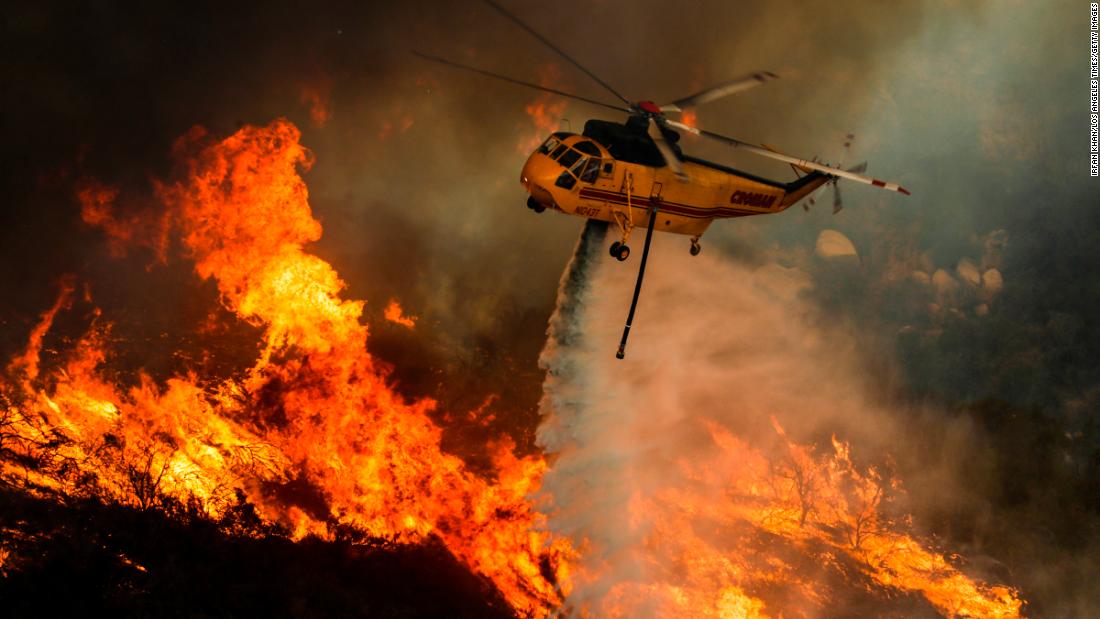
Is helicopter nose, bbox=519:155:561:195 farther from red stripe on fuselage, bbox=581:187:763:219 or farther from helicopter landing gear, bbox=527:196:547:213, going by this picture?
red stripe on fuselage, bbox=581:187:763:219

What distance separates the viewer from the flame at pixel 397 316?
26.1 m

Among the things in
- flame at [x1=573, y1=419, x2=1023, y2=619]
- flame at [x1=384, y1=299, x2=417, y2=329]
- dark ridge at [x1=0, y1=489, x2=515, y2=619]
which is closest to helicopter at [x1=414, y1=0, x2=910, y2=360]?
flame at [x1=384, y1=299, x2=417, y2=329]

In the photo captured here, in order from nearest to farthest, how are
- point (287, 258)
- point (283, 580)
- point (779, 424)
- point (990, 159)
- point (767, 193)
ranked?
point (767, 193) → point (283, 580) → point (287, 258) → point (779, 424) → point (990, 159)

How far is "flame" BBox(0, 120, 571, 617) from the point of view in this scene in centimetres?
2433

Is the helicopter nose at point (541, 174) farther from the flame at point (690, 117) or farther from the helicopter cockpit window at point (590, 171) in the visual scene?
the flame at point (690, 117)

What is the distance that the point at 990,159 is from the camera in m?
31.0

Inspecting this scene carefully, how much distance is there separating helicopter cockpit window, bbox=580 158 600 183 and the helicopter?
0.02m

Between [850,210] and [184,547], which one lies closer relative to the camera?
[184,547]

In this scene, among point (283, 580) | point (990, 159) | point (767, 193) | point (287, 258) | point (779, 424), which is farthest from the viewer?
point (990, 159)

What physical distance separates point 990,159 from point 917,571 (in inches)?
685

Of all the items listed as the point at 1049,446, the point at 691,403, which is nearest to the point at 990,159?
the point at 1049,446

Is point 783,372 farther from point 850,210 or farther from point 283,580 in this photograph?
point 283,580

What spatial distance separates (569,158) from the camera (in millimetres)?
17234

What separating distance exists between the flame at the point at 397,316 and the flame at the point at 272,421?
109 cm
